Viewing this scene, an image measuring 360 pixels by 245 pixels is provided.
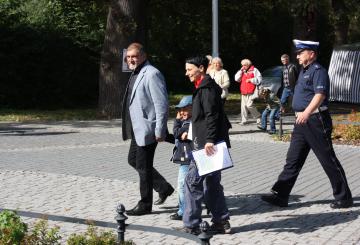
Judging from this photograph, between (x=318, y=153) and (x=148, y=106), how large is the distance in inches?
76.8

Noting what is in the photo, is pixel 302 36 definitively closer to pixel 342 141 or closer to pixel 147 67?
pixel 342 141

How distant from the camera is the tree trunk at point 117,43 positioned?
19875 mm

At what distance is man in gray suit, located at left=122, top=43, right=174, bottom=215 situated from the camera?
7.23m

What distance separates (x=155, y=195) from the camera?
847 centimetres

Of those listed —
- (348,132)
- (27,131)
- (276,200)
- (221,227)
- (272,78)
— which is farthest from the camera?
(272,78)

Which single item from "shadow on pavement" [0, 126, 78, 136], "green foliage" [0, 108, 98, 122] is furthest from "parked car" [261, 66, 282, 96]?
"shadow on pavement" [0, 126, 78, 136]

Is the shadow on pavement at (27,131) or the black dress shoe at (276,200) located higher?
the black dress shoe at (276,200)

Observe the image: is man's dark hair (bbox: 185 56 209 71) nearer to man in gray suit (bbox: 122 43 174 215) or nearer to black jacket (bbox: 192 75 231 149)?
black jacket (bbox: 192 75 231 149)

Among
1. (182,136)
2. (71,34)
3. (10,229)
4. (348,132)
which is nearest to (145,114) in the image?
(182,136)

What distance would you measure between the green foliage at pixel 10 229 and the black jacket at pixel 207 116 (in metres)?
2.22

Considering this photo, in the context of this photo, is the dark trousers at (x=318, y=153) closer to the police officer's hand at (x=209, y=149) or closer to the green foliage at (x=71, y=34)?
the police officer's hand at (x=209, y=149)

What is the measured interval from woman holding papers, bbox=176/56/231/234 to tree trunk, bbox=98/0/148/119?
13532mm

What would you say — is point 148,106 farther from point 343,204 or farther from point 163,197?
point 343,204

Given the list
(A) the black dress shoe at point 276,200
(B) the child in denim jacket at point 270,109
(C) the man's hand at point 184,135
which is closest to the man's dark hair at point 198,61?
(C) the man's hand at point 184,135
